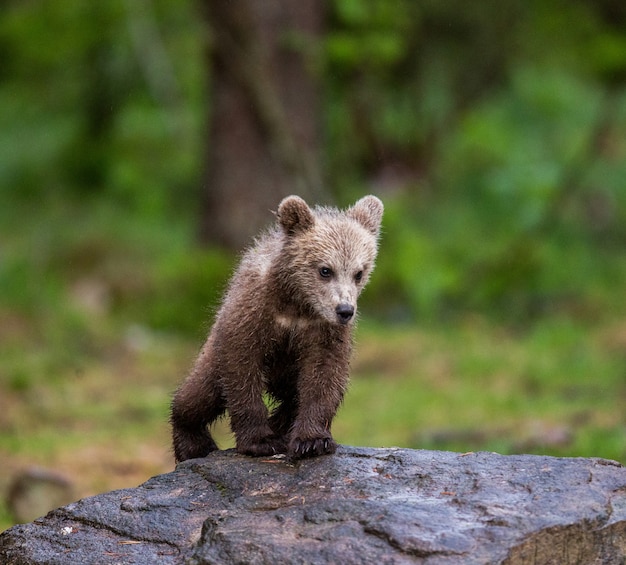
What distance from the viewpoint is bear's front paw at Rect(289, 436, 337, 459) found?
20.0ft

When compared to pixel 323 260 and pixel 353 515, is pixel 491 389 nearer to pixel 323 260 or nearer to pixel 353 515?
pixel 323 260

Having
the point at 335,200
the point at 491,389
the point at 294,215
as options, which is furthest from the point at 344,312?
the point at 335,200

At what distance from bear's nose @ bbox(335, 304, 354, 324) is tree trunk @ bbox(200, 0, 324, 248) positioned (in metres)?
9.35

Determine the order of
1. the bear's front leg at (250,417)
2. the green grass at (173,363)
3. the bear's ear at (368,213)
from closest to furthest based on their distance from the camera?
the bear's front leg at (250,417) → the bear's ear at (368,213) → the green grass at (173,363)

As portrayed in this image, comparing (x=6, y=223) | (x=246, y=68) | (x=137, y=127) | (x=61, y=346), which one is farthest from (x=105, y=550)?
(x=137, y=127)

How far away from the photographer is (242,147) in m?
15.9

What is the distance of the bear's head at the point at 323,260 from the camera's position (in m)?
6.20

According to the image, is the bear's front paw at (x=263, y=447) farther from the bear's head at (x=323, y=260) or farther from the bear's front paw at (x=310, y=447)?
the bear's head at (x=323, y=260)

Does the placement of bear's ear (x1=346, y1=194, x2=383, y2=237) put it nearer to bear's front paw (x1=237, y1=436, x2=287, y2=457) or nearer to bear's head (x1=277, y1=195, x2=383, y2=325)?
bear's head (x1=277, y1=195, x2=383, y2=325)

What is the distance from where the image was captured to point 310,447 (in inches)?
240

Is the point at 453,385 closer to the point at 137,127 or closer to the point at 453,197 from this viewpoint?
the point at 453,197

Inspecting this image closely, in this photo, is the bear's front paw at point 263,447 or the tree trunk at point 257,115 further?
the tree trunk at point 257,115

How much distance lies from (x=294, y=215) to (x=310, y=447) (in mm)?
1312

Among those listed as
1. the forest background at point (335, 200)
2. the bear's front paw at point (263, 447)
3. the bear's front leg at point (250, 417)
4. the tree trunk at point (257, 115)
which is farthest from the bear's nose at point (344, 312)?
the tree trunk at point (257, 115)
